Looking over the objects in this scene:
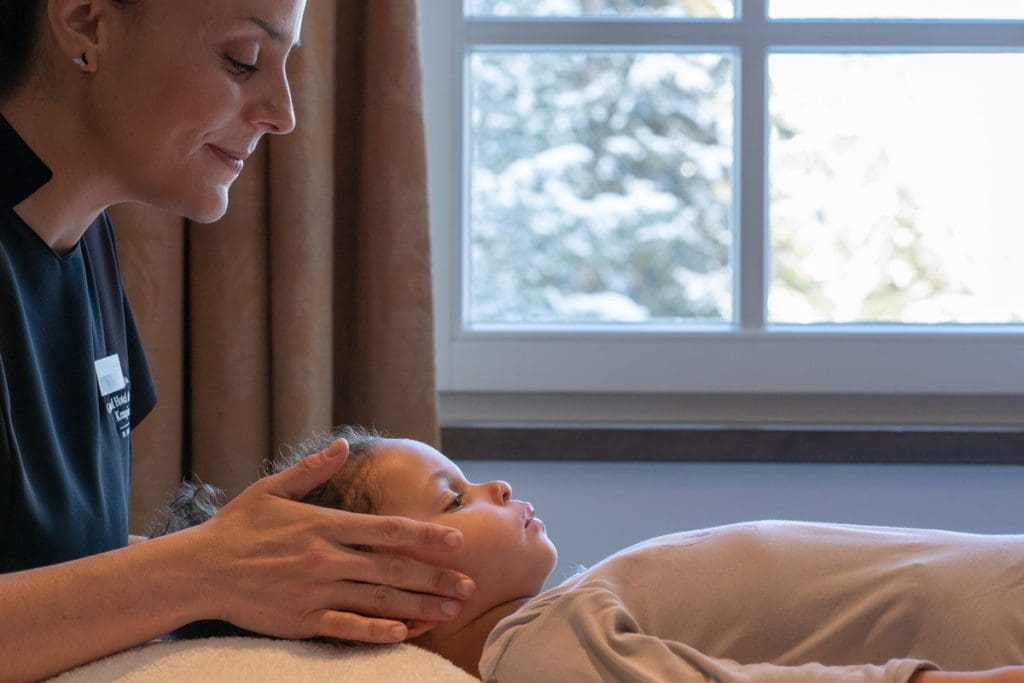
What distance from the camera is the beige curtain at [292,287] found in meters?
1.95

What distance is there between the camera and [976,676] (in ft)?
3.19

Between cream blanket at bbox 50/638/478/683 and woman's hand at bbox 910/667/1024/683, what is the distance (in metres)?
0.42

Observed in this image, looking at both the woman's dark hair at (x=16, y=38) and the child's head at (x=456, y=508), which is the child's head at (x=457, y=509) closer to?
the child's head at (x=456, y=508)

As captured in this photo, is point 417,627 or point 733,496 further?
point 733,496

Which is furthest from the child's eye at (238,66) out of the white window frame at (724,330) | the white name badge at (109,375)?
the white window frame at (724,330)

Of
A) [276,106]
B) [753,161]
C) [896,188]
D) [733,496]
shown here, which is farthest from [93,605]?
[896,188]

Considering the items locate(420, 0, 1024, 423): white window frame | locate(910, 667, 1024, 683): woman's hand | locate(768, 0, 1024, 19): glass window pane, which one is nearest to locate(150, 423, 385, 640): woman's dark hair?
locate(910, 667, 1024, 683): woman's hand

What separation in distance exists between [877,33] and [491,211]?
2.89 ft

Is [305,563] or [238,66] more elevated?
[238,66]

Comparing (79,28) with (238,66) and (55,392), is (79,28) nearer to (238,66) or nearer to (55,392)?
(238,66)

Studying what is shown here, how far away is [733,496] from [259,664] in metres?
1.29

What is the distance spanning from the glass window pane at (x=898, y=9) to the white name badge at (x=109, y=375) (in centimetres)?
150

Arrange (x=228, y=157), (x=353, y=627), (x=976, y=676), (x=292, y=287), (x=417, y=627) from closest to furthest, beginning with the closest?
1. (x=976, y=676)
2. (x=353, y=627)
3. (x=417, y=627)
4. (x=228, y=157)
5. (x=292, y=287)

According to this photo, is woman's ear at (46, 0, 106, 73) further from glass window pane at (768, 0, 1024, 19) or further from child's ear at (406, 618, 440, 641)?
glass window pane at (768, 0, 1024, 19)
